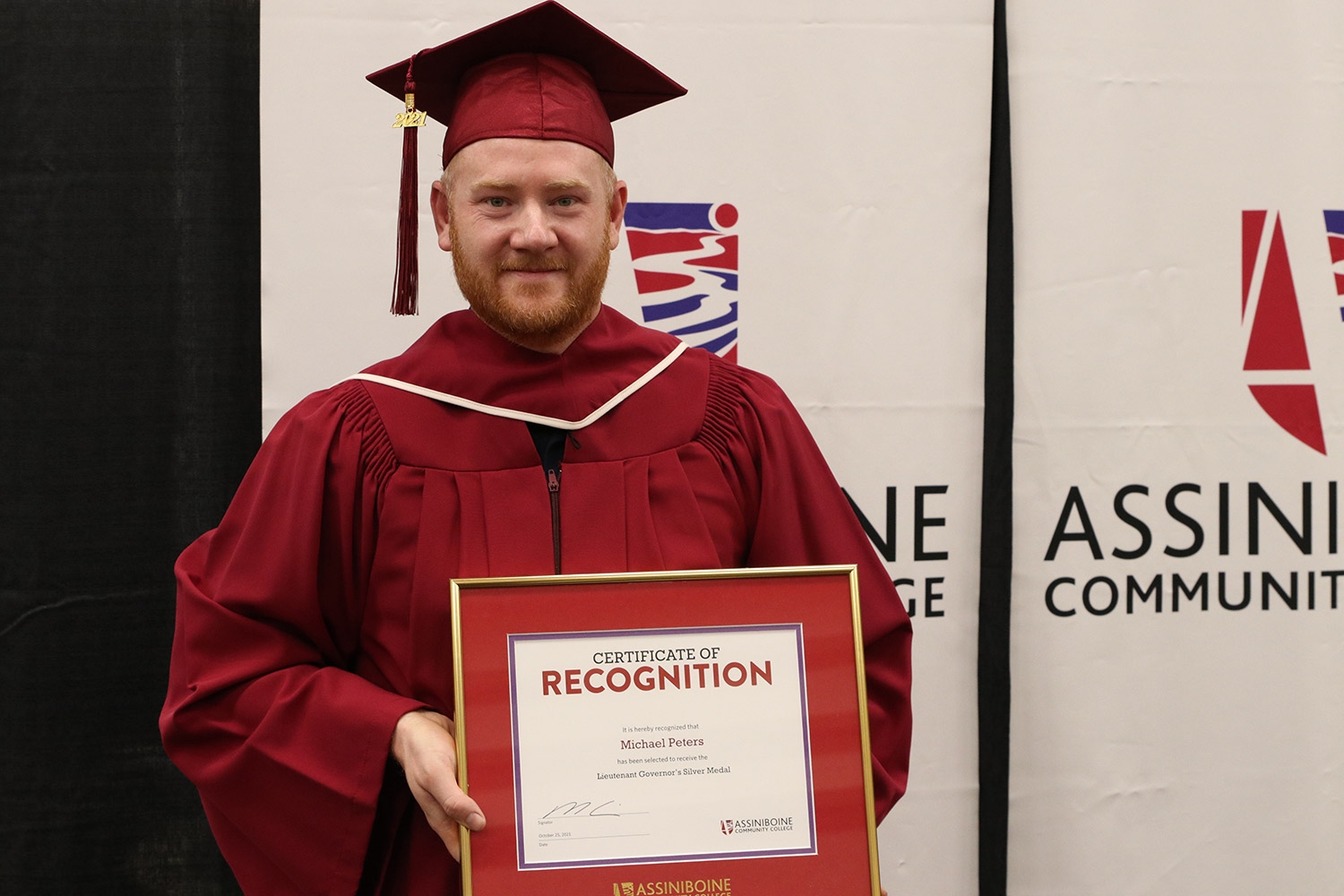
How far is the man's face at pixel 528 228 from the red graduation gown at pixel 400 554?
8cm

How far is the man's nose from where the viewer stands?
54.5 inches

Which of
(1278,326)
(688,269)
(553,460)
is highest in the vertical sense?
(688,269)

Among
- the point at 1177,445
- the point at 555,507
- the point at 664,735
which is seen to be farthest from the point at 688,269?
the point at 664,735

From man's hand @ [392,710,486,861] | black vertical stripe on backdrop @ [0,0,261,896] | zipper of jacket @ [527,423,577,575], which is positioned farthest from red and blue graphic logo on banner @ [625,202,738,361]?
man's hand @ [392,710,486,861]

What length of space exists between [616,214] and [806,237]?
862 millimetres

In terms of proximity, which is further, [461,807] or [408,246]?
[408,246]

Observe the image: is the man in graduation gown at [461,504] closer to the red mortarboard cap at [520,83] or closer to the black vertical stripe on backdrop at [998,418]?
the red mortarboard cap at [520,83]

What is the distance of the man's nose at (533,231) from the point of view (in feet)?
4.54

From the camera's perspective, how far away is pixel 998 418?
7.82 feet

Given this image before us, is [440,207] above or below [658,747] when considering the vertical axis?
above

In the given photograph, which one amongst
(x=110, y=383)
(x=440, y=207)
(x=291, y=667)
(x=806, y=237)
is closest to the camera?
(x=291, y=667)

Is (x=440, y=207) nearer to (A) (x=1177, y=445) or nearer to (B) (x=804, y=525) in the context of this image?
(B) (x=804, y=525)

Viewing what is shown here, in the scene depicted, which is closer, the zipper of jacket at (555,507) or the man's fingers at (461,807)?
the man's fingers at (461,807)
